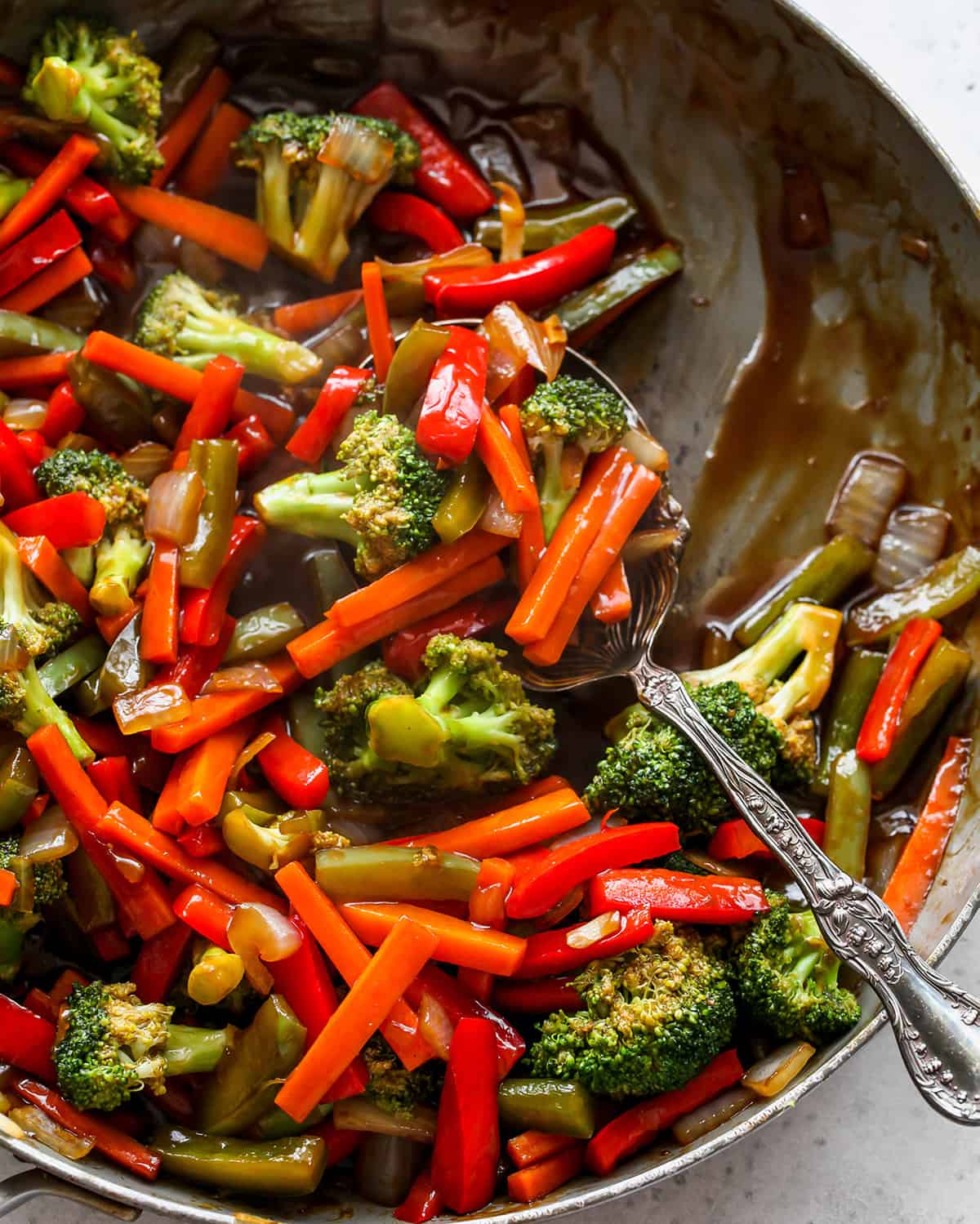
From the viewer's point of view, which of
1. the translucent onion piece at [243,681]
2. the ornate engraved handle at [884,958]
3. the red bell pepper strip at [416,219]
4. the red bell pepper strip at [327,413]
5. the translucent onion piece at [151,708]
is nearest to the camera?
the ornate engraved handle at [884,958]

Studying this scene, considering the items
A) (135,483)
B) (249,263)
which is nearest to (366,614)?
(135,483)

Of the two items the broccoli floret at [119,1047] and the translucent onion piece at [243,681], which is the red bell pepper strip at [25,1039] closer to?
the broccoli floret at [119,1047]

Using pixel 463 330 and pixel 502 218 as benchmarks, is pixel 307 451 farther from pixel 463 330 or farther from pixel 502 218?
Answer: pixel 502 218

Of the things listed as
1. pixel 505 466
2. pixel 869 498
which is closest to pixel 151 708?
pixel 505 466

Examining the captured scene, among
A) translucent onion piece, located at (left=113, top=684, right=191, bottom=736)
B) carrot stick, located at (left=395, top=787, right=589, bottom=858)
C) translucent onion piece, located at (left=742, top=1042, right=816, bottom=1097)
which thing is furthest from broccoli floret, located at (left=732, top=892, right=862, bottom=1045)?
translucent onion piece, located at (left=113, top=684, right=191, bottom=736)

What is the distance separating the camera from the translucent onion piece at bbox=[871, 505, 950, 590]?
10.0ft

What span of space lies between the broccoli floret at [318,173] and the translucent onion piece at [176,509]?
28.5 inches

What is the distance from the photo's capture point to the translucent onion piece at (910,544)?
3057mm

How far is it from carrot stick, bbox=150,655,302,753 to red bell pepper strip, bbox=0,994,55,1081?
0.67 m

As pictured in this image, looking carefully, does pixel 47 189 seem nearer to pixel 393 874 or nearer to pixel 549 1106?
pixel 393 874

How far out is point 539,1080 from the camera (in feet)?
8.69

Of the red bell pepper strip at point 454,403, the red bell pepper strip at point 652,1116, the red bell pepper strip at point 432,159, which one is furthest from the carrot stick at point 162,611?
the red bell pepper strip at point 652,1116

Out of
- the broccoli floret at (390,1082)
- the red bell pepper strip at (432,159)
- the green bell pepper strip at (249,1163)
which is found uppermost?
the red bell pepper strip at (432,159)

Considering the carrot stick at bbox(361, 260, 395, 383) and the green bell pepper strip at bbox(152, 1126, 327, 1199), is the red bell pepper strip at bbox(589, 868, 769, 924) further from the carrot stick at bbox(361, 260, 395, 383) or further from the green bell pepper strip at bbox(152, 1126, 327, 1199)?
the carrot stick at bbox(361, 260, 395, 383)
